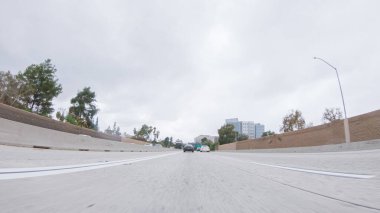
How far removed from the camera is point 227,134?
179 meters

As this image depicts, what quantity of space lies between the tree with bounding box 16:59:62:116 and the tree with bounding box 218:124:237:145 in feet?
426

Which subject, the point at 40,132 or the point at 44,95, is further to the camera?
the point at 44,95

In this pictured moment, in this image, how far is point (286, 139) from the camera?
4769 cm

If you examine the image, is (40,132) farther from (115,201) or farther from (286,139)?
(286,139)

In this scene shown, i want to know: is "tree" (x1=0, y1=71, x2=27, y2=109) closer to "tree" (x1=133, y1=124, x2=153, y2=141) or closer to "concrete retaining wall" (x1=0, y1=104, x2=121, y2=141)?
"concrete retaining wall" (x1=0, y1=104, x2=121, y2=141)

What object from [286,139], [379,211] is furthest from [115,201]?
[286,139]

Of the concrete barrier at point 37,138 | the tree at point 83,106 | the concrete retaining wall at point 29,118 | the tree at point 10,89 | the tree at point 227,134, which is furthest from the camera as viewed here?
the tree at point 227,134

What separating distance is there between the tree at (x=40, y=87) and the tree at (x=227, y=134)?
5115 inches

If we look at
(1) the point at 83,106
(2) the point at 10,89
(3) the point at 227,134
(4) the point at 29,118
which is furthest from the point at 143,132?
(4) the point at 29,118

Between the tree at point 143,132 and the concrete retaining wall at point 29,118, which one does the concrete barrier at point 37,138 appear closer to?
the concrete retaining wall at point 29,118

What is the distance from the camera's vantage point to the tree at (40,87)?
56781mm

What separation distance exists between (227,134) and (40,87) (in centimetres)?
13425

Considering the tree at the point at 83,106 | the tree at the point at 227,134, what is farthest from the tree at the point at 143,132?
the tree at the point at 83,106

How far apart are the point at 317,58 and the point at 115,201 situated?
35363 millimetres
